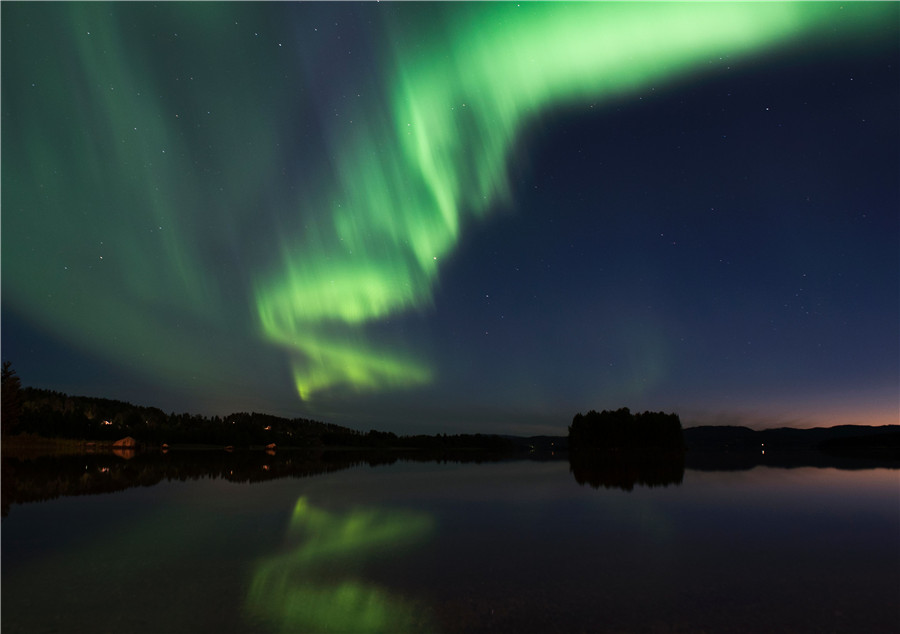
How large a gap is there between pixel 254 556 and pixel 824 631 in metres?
15.5

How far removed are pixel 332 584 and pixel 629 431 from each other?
603 ft

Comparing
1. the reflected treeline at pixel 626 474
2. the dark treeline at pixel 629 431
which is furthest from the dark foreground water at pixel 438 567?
the dark treeline at pixel 629 431

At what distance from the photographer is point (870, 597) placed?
47.0ft

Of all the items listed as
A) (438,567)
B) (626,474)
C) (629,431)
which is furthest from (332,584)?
(629,431)

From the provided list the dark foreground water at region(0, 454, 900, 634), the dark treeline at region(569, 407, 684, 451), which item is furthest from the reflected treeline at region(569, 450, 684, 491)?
the dark treeline at region(569, 407, 684, 451)

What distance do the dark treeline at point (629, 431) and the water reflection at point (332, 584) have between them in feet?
570

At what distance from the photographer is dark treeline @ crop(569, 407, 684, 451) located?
180 meters

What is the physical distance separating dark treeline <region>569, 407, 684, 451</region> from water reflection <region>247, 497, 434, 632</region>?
6841 inches

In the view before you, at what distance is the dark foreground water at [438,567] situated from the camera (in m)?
11.9

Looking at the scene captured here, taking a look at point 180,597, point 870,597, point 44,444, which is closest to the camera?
point 180,597

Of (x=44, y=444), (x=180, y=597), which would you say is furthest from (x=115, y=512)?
(x=44, y=444)

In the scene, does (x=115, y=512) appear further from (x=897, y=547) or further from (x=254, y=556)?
(x=897, y=547)

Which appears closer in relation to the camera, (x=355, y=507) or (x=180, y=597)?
(x=180, y=597)

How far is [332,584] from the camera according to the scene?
14.2m
